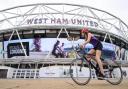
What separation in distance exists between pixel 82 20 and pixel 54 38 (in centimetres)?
613

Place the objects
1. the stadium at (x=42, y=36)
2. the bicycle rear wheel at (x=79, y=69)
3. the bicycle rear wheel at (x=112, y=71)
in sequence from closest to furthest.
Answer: the bicycle rear wheel at (x=79, y=69), the bicycle rear wheel at (x=112, y=71), the stadium at (x=42, y=36)

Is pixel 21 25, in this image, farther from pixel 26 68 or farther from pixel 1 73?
pixel 1 73

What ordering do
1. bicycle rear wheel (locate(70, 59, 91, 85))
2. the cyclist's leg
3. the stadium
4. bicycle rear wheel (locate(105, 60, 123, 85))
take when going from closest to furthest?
the cyclist's leg < bicycle rear wheel (locate(70, 59, 91, 85)) < bicycle rear wheel (locate(105, 60, 123, 85)) < the stadium

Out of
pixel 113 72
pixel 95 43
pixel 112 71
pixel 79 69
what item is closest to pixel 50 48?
pixel 79 69

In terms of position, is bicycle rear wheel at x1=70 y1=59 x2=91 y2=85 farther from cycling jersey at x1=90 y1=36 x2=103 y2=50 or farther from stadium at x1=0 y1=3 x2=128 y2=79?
stadium at x1=0 y1=3 x2=128 y2=79

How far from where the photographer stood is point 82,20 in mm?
62000

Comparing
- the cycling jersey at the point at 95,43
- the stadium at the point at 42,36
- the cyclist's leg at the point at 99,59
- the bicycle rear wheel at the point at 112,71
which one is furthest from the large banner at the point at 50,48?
the cyclist's leg at the point at 99,59

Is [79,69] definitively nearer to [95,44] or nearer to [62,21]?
[95,44]

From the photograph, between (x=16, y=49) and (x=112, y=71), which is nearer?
(x=112, y=71)

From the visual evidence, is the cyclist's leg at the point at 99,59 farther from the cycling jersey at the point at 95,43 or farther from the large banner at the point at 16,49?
the large banner at the point at 16,49

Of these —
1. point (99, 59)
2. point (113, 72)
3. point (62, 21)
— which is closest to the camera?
point (99, 59)

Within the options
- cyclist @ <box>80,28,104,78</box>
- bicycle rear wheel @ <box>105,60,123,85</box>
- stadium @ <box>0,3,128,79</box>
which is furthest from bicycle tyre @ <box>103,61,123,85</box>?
stadium @ <box>0,3,128,79</box>

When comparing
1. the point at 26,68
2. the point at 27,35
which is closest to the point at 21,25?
the point at 27,35

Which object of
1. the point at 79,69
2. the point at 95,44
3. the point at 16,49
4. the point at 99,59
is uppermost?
the point at 16,49
